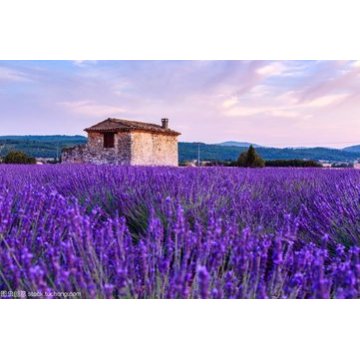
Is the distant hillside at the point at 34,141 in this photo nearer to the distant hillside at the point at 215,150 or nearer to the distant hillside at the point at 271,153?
the distant hillside at the point at 215,150

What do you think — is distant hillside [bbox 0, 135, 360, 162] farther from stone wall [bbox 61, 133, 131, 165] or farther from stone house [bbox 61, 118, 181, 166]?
stone wall [bbox 61, 133, 131, 165]

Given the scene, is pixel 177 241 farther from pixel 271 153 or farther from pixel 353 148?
pixel 271 153

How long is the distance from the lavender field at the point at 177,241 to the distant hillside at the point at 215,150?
0.68ft

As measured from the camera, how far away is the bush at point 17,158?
11.7 ft

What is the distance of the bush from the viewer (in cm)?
357

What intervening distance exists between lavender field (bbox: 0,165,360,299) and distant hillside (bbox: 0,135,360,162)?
0.68 feet

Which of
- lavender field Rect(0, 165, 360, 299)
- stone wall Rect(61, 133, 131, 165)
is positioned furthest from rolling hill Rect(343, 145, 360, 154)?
stone wall Rect(61, 133, 131, 165)

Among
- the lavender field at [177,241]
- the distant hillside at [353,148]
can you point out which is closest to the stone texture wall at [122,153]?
the lavender field at [177,241]

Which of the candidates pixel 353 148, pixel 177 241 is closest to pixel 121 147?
pixel 353 148

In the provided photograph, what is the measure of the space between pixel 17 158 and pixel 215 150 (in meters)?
1.96
